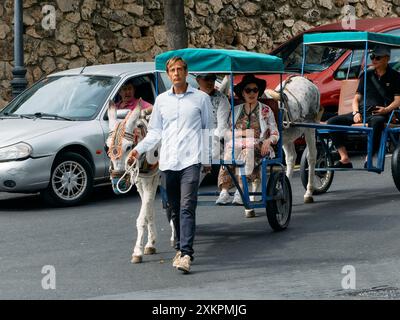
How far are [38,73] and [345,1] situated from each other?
327 inches

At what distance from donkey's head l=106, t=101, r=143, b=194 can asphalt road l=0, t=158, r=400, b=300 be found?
Answer: 0.79 metres

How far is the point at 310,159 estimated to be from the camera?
1521 centimetres

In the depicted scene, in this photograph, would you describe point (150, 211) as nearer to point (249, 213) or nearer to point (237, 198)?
point (237, 198)

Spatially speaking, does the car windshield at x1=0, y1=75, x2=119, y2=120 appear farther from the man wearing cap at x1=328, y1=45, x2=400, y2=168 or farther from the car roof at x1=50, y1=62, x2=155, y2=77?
the man wearing cap at x1=328, y1=45, x2=400, y2=168

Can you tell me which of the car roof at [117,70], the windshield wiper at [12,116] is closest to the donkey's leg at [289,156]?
the car roof at [117,70]

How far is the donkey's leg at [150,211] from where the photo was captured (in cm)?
1171

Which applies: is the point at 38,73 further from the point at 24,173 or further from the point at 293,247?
the point at 293,247

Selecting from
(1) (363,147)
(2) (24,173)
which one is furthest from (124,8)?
(2) (24,173)

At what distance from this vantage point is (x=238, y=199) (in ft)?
41.7

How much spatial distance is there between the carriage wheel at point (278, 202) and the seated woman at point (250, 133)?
0.84 feet

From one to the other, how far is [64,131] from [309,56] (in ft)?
18.8

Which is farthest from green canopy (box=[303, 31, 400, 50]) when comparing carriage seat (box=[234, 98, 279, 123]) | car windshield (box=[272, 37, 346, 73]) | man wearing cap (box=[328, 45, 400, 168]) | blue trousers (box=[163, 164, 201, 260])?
blue trousers (box=[163, 164, 201, 260])

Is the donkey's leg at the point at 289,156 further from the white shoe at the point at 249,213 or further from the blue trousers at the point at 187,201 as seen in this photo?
the blue trousers at the point at 187,201

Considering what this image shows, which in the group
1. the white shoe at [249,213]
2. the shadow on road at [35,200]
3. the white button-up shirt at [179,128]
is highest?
the white button-up shirt at [179,128]
